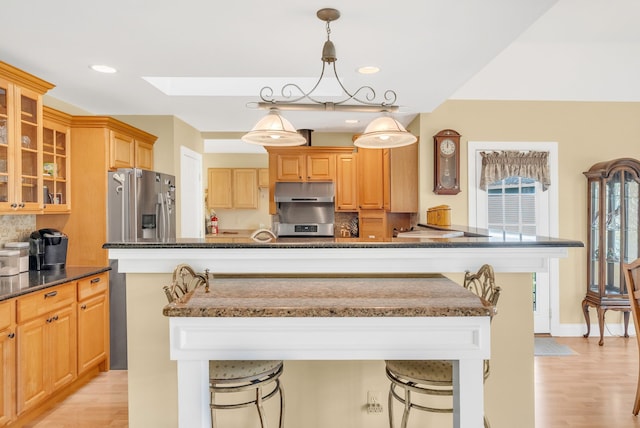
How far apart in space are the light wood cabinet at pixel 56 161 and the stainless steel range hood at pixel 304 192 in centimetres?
246

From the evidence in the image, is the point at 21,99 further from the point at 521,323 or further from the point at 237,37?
the point at 521,323

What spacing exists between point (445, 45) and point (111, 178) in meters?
3.00

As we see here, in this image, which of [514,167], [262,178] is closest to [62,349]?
[514,167]

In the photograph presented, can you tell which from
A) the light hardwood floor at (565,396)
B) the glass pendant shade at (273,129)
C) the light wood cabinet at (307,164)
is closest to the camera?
the glass pendant shade at (273,129)

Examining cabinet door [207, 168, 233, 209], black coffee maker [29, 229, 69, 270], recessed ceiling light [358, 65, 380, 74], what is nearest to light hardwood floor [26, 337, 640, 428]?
black coffee maker [29, 229, 69, 270]

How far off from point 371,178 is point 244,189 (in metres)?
2.97

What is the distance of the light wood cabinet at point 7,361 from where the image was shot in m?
2.34

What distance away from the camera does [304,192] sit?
5.39 meters

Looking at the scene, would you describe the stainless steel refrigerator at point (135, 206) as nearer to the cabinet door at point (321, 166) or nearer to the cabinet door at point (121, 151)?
the cabinet door at point (121, 151)

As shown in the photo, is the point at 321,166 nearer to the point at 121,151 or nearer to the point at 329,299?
the point at 121,151

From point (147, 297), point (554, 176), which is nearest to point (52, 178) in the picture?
point (147, 297)

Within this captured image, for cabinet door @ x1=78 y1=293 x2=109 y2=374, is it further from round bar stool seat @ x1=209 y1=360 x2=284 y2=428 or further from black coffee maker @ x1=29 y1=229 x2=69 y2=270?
round bar stool seat @ x1=209 y1=360 x2=284 y2=428

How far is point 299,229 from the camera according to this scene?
548 centimetres

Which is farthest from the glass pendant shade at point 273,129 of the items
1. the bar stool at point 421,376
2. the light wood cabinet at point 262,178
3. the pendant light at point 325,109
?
the light wood cabinet at point 262,178
